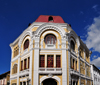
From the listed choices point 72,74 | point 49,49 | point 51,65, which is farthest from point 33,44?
point 72,74

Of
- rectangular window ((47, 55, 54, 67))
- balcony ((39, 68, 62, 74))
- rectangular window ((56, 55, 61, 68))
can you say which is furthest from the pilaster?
rectangular window ((47, 55, 54, 67))

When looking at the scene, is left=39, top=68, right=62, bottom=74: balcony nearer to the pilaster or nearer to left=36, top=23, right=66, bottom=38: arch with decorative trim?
the pilaster

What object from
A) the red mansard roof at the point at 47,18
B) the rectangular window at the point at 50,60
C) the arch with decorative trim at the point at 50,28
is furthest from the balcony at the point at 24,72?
the red mansard roof at the point at 47,18

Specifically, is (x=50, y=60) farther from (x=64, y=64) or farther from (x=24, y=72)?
(x=24, y=72)

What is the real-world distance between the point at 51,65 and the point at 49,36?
5.20m

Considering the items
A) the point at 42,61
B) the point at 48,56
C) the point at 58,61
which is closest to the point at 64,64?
the point at 58,61

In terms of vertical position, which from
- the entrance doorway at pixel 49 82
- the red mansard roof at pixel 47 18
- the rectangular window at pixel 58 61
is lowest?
the entrance doorway at pixel 49 82

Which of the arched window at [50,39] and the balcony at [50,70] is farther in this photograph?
the arched window at [50,39]

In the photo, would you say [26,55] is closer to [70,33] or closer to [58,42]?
[58,42]

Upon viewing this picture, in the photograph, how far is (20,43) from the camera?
32.3 metres

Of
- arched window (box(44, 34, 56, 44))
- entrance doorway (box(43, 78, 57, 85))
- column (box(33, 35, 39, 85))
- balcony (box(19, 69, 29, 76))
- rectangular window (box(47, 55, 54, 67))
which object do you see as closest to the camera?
column (box(33, 35, 39, 85))

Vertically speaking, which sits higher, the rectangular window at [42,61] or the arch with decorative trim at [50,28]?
the arch with decorative trim at [50,28]

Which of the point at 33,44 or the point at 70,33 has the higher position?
the point at 70,33

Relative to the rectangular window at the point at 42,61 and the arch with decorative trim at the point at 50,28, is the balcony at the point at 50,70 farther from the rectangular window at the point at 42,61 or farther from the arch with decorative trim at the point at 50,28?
the arch with decorative trim at the point at 50,28
